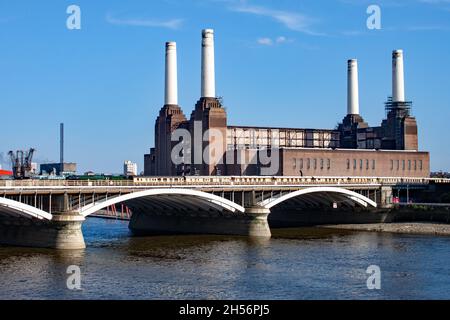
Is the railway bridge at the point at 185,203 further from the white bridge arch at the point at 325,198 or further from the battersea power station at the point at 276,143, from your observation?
the battersea power station at the point at 276,143

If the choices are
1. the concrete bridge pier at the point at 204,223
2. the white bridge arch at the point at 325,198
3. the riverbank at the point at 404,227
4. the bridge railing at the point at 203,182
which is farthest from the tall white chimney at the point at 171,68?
the riverbank at the point at 404,227

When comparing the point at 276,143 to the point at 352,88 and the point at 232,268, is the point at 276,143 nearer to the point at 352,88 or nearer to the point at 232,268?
the point at 352,88

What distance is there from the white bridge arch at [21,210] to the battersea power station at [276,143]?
5646 centimetres

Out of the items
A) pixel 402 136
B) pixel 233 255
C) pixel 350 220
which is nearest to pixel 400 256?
pixel 233 255

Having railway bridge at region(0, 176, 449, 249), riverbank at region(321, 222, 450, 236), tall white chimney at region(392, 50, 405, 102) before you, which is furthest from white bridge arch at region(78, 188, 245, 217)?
tall white chimney at region(392, 50, 405, 102)

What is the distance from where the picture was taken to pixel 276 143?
13425 cm

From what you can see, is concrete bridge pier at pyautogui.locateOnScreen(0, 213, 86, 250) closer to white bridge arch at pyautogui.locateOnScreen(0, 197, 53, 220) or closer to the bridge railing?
white bridge arch at pyautogui.locateOnScreen(0, 197, 53, 220)

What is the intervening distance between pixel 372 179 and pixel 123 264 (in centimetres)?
5239

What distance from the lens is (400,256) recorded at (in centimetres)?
6184

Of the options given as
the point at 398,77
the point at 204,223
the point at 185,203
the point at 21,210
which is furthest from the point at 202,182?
the point at 398,77

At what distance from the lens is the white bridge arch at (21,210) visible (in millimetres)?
57963
